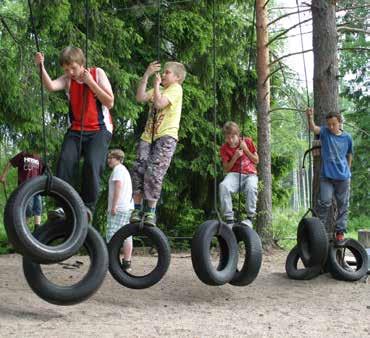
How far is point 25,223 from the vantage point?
143 inches

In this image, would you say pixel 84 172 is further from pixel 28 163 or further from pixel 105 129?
pixel 28 163

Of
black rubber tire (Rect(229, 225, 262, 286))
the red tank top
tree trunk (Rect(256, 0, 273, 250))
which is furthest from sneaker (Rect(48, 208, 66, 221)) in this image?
tree trunk (Rect(256, 0, 273, 250))

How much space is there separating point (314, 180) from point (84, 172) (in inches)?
148

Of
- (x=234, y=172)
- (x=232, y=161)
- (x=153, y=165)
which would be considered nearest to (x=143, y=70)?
(x=234, y=172)

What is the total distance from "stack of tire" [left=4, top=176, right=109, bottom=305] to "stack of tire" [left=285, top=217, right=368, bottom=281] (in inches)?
112

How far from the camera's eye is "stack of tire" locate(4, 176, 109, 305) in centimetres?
359

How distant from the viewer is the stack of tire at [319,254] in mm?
6250

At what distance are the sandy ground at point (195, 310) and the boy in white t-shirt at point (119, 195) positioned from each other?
58 cm

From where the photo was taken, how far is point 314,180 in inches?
288

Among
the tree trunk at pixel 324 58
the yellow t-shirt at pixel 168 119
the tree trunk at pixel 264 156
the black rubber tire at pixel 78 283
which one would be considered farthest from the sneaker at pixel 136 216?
the tree trunk at pixel 264 156

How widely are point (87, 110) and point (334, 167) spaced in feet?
11.0

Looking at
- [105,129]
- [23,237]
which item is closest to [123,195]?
[105,129]

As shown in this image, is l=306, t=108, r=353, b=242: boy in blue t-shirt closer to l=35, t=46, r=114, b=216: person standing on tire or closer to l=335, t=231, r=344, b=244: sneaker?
l=335, t=231, r=344, b=244: sneaker

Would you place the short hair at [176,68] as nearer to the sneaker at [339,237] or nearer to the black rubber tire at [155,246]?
the black rubber tire at [155,246]
